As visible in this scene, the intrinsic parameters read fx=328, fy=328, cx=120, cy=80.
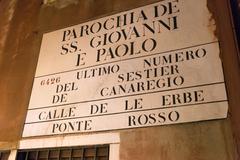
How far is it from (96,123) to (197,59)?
949 mm

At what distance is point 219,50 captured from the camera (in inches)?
97.0

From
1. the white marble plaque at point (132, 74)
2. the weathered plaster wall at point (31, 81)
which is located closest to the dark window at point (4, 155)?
the weathered plaster wall at point (31, 81)

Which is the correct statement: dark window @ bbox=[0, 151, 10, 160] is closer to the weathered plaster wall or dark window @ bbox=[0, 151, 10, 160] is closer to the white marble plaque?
the weathered plaster wall

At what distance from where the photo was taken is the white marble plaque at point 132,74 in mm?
2424

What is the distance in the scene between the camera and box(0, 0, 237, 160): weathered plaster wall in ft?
7.34

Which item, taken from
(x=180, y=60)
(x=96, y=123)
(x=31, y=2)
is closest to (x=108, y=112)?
(x=96, y=123)

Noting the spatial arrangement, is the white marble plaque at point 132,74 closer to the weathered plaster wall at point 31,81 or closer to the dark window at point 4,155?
the weathered plaster wall at point 31,81

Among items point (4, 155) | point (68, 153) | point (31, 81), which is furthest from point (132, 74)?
point (4, 155)

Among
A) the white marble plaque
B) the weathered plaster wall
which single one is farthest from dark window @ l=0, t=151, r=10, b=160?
the white marble plaque

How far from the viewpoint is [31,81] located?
3221 mm

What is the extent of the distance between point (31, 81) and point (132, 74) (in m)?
1.10

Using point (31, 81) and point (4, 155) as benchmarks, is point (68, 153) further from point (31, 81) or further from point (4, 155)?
point (31, 81)

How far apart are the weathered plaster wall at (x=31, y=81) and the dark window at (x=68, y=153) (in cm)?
15

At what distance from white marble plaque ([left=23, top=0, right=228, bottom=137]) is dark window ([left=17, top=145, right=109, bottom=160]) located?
0.49 feet
